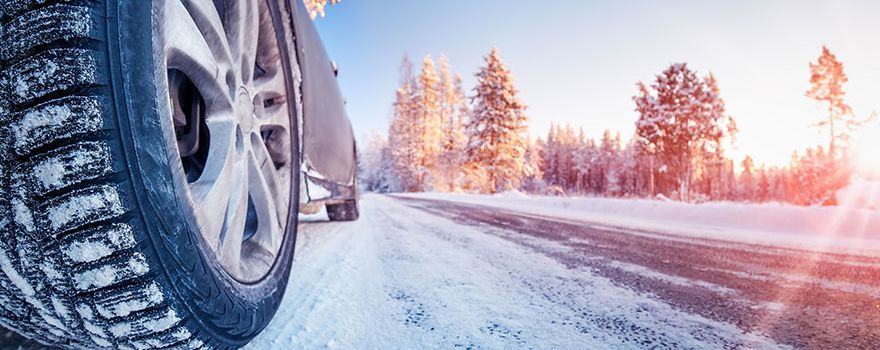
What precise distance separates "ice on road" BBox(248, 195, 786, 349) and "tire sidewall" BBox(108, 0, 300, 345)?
437mm

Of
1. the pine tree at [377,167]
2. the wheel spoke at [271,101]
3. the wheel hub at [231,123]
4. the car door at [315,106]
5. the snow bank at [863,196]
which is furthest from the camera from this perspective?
the pine tree at [377,167]

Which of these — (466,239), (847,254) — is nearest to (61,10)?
(466,239)

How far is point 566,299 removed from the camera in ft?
5.24

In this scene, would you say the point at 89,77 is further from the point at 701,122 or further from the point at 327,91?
the point at 701,122

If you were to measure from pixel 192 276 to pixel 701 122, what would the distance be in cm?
3394

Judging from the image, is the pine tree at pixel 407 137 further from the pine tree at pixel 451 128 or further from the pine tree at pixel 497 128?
the pine tree at pixel 497 128

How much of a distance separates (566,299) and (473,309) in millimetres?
434

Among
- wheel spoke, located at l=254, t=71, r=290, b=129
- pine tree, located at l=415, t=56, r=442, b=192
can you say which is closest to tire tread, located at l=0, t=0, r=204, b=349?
wheel spoke, located at l=254, t=71, r=290, b=129

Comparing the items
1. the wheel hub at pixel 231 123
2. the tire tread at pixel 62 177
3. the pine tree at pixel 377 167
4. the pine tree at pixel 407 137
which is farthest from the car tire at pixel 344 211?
the pine tree at pixel 377 167

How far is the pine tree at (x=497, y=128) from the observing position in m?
23.6

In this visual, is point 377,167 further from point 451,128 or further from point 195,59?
point 195,59

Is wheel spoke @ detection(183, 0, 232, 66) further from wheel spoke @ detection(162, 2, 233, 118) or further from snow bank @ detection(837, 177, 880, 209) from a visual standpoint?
snow bank @ detection(837, 177, 880, 209)

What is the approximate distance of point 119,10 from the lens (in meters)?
0.67

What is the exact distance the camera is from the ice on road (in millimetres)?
1172
